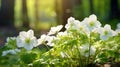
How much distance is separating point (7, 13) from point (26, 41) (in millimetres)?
16278

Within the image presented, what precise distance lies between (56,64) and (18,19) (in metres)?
19.9

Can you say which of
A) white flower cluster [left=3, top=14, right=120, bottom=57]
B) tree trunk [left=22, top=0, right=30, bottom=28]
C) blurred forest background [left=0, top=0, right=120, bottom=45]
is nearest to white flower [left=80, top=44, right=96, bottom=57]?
white flower cluster [left=3, top=14, right=120, bottom=57]

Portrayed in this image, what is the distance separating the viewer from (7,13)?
19.2 metres

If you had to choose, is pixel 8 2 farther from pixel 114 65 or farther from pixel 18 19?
pixel 114 65

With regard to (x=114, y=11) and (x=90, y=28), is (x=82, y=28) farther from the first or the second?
(x=114, y=11)

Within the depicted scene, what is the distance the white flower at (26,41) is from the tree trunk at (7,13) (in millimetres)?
15804

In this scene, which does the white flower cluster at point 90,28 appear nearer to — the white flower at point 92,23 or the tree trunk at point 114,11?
the white flower at point 92,23

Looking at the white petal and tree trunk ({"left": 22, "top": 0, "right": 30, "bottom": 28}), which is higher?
tree trunk ({"left": 22, "top": 0, "right": 30, "bottom": 28})

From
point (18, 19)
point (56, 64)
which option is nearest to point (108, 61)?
point (56, 64)

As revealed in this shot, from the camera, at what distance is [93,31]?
9.97ft

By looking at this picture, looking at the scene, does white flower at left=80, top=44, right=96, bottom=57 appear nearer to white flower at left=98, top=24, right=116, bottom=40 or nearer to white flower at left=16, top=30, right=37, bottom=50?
white flower at left=98, top=24, right=116, bottom=40

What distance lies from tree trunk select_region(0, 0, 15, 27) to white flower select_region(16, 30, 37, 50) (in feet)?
51.8

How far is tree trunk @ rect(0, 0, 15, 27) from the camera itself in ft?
61.6

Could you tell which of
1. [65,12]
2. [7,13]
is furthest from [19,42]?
[7,13]
